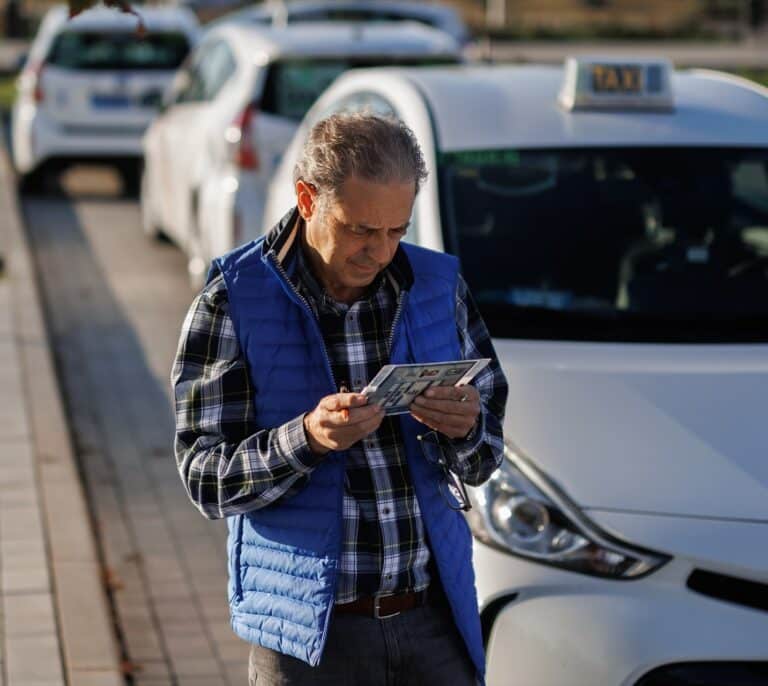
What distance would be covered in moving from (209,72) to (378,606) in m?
8.09

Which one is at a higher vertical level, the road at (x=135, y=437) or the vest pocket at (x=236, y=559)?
the vest pocket at (x=236, y=559)

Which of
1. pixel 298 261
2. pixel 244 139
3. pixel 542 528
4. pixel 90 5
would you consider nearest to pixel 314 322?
pixel 298 261

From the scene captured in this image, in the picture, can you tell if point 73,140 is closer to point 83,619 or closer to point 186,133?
point 186,133

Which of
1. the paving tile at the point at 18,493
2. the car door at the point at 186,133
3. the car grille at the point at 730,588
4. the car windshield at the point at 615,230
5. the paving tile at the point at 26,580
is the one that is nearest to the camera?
the car grille at the point at 730,588

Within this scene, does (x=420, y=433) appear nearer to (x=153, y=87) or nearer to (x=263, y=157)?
(x=263, y=157)

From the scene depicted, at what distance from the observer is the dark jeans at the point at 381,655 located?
9.35 feet

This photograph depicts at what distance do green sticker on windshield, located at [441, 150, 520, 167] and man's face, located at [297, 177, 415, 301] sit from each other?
2.21 metres

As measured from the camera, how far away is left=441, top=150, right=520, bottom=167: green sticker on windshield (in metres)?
5.00

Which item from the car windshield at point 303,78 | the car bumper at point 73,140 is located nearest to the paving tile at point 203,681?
the car windshield at point 303,78

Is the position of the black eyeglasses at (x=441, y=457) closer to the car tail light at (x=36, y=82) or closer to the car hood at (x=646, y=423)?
the car hood at (x=646, y=423)

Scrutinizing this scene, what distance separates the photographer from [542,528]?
12.2 ft

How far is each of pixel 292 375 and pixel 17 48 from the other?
122 ft

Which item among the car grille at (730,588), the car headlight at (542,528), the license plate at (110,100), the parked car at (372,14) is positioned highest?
the car headlight at (542,528)

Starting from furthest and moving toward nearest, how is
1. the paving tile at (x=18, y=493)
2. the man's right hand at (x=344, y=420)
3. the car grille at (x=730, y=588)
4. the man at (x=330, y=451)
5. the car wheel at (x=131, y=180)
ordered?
the car wheel at (x=131, y=180)
the paving tile at (x=18, y=493)
the car grille at (x=730, y=588)
the man at (x=330, y=451)
the man's right hand at (x=344, y=420)
